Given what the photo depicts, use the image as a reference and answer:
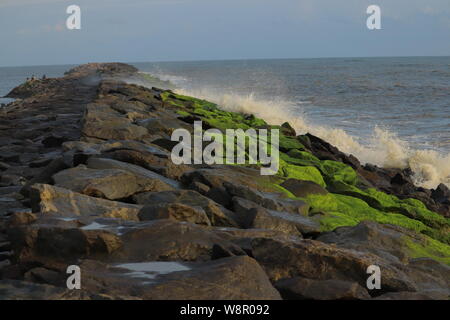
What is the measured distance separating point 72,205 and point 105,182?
0.56 m

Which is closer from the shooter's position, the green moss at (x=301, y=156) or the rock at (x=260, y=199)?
the rock at (x=260, y=199)

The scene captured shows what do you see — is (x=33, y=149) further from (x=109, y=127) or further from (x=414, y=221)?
(x=414, y=221)

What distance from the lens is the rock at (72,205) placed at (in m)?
3.69

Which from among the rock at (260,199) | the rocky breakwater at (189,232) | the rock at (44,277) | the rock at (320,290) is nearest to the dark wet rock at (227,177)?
the rocky breakwater at (189,232)

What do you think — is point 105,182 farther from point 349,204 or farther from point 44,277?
point 349,204

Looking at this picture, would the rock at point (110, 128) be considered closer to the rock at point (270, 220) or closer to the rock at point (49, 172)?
the rock at point (49, 172)

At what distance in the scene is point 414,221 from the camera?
20.2ft

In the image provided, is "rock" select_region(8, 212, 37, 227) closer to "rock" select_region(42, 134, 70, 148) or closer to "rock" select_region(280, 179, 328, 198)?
"rock" select_region(280, 179, 328, 198)

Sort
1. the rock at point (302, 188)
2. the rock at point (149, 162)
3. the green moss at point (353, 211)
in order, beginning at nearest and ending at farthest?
the rock at point (149, 162), the green moss at point (353, 211), the rock at point (302, 188)

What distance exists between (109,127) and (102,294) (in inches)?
202

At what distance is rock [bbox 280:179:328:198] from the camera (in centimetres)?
595

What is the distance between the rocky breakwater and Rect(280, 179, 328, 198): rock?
0.04 ft

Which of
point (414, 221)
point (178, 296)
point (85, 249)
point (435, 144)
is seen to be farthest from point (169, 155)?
point (435, 144)

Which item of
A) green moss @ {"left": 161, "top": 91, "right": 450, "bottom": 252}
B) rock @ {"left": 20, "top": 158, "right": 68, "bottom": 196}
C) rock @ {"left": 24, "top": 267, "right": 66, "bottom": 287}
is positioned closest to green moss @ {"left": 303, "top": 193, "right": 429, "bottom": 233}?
green moss @ {"left": 161, "top": 91, "right": 450, "bottom": 252}
